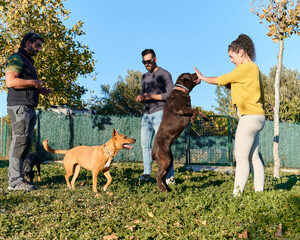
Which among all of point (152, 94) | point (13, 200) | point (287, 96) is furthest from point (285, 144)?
point (13, 200)

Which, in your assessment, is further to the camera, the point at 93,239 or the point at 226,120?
the point at 226,120

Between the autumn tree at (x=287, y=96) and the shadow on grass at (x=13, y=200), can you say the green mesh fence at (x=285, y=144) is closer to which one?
the autumn tree at (x=287, y=96)

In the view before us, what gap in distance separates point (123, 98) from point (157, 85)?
28.0 metres

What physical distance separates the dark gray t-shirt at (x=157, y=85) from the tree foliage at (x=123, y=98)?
26469 mm

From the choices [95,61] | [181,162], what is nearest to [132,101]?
[95,61]

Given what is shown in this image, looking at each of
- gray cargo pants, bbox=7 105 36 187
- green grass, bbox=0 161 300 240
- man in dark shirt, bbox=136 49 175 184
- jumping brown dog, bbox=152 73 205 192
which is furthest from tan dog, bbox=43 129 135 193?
man in dark shirt, bbox=136 49 175 184

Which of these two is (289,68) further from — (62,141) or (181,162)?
(62,141)

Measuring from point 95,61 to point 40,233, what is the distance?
12325mm

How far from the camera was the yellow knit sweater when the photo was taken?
4219mm

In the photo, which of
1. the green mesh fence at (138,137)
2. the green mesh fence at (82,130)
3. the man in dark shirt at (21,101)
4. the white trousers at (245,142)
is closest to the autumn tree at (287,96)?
the green mesh fence at (138,137)

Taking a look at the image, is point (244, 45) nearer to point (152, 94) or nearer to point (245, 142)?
point (245, 142)

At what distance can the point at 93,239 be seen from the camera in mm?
3156

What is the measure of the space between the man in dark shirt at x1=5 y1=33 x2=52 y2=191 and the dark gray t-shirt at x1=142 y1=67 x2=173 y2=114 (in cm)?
207

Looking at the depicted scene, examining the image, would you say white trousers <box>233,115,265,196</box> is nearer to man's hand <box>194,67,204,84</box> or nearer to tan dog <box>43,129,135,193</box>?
man's hand <box>194,67,204,84</box>
